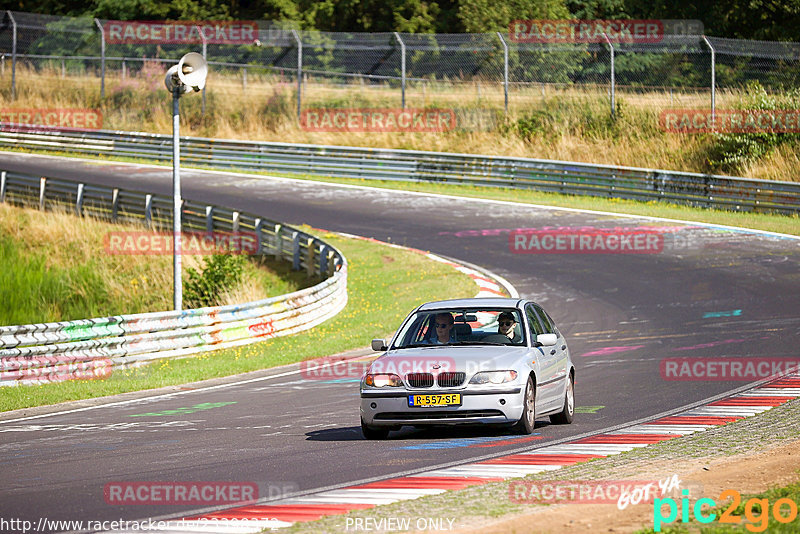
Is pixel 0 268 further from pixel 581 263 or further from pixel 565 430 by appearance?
pixel 565 430

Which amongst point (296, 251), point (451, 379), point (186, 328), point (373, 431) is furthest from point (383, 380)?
point (296, 251)

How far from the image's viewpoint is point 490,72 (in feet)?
131

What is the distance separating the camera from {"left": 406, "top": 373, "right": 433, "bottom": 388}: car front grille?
1052 cm

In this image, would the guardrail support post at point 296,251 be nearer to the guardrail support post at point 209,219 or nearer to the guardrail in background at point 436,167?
the guardrail support post at point 209,219

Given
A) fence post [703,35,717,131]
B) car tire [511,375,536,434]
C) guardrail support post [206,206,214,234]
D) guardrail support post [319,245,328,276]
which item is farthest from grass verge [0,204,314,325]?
fence post [703,35,717,131]

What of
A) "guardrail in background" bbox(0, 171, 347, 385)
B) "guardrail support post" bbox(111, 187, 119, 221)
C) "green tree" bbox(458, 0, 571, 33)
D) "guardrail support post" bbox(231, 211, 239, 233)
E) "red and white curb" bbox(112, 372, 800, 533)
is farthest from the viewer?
"green tree" bbox(458, 0, 571, 33)

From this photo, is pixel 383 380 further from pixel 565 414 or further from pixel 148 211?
pixel 148 211

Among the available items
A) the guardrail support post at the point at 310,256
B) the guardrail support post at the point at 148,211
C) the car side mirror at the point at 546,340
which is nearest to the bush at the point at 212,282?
the guardrail support post at the point at 310,256

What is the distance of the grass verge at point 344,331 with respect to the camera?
615 inches

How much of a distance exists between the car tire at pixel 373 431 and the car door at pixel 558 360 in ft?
6.21

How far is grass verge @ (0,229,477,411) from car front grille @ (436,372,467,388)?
6.49 metres

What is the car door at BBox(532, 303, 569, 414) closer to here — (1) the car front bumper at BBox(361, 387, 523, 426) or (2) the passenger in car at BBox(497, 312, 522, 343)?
(2) the passenger in car at BBox(497, 312, 522, 343)

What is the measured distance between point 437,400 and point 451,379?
0.24 meters

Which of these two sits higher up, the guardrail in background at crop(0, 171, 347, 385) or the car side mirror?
the car side mirror
